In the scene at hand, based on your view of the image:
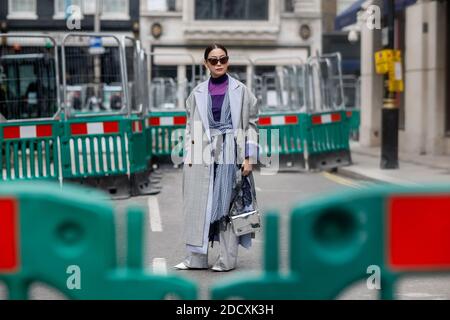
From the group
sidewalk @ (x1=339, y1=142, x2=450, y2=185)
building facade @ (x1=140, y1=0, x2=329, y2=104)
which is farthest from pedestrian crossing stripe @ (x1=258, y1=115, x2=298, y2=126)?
building facade @ (x1=140, y1=0, x2=329, y2=104)

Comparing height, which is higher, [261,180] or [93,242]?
[93,242]

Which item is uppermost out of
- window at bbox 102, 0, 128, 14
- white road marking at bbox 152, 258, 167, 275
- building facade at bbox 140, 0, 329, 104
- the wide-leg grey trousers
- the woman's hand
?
window at bbox 102, 0, 128, 14

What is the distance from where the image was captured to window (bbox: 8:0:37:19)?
38844 mm

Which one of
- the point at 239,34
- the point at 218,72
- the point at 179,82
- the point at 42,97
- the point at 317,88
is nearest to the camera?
the point at 218,72

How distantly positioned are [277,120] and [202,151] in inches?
444

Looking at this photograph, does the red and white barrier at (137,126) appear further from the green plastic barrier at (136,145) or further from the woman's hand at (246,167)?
the woman's hand at (246,167)

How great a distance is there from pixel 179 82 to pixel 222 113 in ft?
48.8

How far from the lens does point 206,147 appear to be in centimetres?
788

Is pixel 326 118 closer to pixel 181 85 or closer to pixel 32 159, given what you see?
pixel 181 85

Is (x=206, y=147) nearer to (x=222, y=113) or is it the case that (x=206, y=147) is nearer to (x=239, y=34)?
(x=222, y=113)

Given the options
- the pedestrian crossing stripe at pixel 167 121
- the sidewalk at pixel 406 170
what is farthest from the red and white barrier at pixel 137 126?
the pedestrian crossing stripe at pixel 167 121

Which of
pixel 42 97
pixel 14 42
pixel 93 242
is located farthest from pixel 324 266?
pixel 14 42

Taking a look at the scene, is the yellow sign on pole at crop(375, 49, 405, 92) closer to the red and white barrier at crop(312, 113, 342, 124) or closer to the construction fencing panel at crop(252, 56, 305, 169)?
the red and white barrier at crop(312, 113, 342, 124)

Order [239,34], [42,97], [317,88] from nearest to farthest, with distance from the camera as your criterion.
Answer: [42,97] → [317,88] → [239,34]
